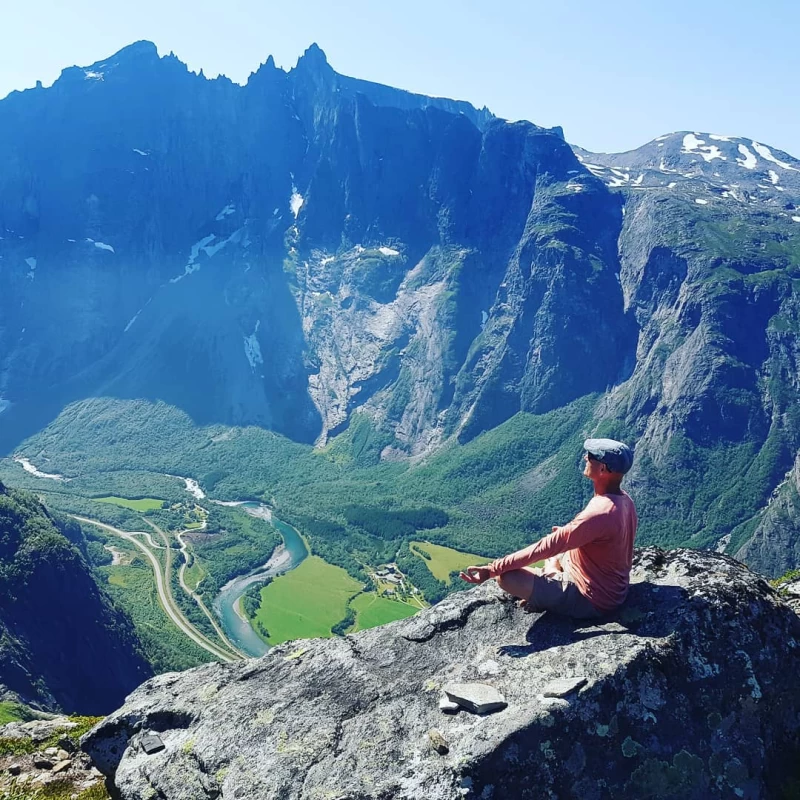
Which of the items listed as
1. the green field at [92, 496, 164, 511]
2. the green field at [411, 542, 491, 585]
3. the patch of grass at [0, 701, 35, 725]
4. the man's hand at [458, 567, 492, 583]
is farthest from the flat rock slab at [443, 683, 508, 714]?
the green field at [92, 496, 164, 511]

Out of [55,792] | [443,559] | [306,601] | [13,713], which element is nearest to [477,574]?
[55,792]

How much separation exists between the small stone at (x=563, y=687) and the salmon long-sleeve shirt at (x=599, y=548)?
208cm

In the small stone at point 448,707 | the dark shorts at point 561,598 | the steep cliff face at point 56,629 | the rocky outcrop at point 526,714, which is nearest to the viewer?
the rocky outcrop at point 526,714

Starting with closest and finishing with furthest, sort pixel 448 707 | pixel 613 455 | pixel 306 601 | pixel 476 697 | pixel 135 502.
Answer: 1. pixel 476 697
2. pixel 448 707
3. pixel 613 455
4. pixel 306 601
5. pixel 135 502

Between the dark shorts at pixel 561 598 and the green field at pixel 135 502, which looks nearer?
the dark shorts at pixel 561 598

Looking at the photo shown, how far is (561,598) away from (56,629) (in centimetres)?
9603

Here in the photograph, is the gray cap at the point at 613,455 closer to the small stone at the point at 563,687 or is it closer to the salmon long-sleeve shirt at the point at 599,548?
the salmon long-sleeve shirt at the point at 599,548

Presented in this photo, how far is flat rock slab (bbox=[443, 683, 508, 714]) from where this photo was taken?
1045cm

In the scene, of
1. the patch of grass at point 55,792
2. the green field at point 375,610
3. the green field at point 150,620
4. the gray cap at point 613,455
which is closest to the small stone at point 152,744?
the patch of grass at point 55,792

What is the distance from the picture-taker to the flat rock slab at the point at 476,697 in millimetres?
10445

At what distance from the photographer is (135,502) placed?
630ft

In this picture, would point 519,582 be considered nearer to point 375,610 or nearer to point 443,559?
point 375,610

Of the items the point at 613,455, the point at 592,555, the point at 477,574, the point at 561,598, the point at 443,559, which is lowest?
the point at 443,559

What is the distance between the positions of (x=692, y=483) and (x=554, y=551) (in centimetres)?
18162
